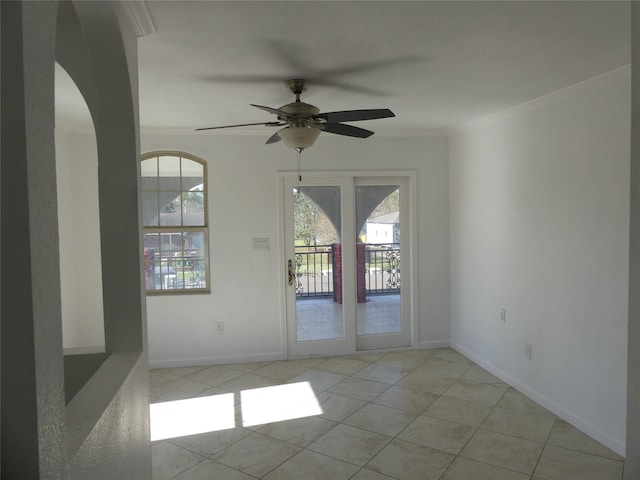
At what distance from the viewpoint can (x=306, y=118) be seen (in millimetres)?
2920

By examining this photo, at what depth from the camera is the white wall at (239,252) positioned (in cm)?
485

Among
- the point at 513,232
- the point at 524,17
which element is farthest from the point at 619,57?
the point at 513,232

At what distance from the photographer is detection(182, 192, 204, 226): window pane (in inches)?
192

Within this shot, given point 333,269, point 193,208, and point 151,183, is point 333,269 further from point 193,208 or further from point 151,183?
point 151,183

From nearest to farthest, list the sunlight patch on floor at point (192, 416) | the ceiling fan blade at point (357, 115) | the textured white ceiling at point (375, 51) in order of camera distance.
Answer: the textured white ceiling at point (375, 51) < the ceiling fan blade at point (357, 115) < the sunlight patch on floor at point (192, 416)

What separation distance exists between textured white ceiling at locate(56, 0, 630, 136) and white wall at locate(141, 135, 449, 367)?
3.15ft

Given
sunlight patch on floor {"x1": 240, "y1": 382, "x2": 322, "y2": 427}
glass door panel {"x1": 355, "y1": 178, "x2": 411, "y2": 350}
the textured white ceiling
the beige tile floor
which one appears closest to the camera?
the textured white ceiling

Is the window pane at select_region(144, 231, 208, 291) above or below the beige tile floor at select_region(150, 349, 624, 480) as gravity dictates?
above

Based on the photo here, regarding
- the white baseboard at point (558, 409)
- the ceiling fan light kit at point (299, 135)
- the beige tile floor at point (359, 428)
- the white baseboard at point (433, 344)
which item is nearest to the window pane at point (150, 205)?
the beige tile floor at point (359, 428)

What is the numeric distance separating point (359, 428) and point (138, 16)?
295 cm

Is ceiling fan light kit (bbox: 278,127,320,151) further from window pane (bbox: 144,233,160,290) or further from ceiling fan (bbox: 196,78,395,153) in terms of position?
window pane (bbox: 144,233,160,290)

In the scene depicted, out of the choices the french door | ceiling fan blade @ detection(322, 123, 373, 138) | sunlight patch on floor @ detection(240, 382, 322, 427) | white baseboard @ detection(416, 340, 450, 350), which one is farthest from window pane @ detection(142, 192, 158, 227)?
white baseboard @ detection(416, 340, 450, 350)

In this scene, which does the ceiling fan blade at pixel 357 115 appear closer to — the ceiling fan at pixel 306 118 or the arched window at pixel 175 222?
the ceiling fan at pixel 306 118

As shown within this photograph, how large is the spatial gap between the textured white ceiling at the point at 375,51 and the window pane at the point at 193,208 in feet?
3.73
